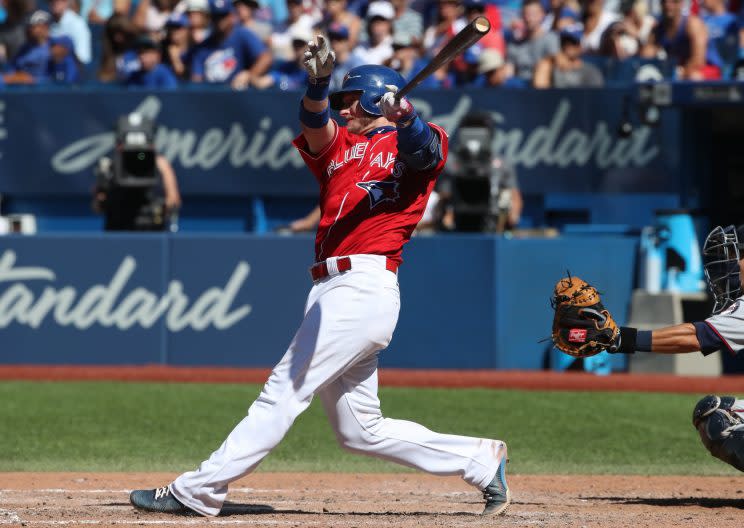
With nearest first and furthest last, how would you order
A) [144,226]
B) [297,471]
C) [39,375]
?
[297,471]
[39,375]
[144,226]

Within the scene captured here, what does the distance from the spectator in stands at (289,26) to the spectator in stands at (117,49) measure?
149 centimetres

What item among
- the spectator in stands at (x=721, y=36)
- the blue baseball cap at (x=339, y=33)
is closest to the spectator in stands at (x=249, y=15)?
the blue baseball cap at (x=339, y=33)

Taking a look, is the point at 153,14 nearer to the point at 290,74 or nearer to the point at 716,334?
the point at 290,74

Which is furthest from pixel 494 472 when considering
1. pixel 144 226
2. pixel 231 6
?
pixel 231 6

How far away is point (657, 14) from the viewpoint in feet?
47.1

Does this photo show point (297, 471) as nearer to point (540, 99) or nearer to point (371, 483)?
point (371, 483)

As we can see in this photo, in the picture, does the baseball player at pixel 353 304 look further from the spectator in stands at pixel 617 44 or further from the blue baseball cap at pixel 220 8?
the blue baseball cap at pixel 220 8

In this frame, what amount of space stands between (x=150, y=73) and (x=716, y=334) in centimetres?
926

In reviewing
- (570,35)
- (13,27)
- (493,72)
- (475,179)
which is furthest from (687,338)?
(13,27)

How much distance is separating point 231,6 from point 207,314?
12.6 ft

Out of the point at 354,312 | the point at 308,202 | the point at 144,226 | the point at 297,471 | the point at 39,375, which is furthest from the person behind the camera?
the point at 308,202

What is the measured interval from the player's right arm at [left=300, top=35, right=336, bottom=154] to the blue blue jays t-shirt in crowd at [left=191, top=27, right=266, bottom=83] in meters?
8.41

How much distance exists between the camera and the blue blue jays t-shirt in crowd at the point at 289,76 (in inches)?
543

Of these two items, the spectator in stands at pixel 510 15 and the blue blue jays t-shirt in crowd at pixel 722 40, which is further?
the spectator in stands at pixel 510 15
